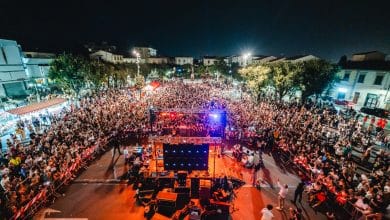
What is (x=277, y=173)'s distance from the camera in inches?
476

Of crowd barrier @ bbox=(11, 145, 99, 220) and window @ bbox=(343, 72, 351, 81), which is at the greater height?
window @ bbox=(343, 72, 351, 81)

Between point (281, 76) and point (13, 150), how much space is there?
3044cm

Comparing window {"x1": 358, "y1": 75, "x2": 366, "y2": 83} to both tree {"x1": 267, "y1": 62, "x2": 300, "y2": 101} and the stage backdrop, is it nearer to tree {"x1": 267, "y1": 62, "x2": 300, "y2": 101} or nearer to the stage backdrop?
tree {"x1": 267, "y1": 62, "x2": 300, "y2": 101}

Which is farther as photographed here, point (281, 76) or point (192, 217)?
point (281, 76)

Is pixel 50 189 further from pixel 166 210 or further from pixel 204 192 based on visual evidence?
pixel 204 192

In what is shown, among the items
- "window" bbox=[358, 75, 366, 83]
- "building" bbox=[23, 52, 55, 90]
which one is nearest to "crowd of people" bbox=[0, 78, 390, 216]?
"window" bbox=[358, 75, 366, 83]

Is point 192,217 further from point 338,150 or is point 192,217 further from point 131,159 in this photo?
point 338,150

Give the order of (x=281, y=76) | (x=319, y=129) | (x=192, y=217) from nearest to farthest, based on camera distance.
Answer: (x=192, y=217), (x=319, y=129), (x=281, y=76)

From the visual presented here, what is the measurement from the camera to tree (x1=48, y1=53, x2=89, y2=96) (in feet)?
91.8

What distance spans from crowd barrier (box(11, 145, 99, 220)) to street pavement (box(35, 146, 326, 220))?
0.45 meters

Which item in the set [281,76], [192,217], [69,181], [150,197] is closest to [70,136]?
[69,181]

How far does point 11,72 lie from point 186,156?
38.8 metres

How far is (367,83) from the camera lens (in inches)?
1123

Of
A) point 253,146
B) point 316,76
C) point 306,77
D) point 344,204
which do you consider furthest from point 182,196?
point 316,76
